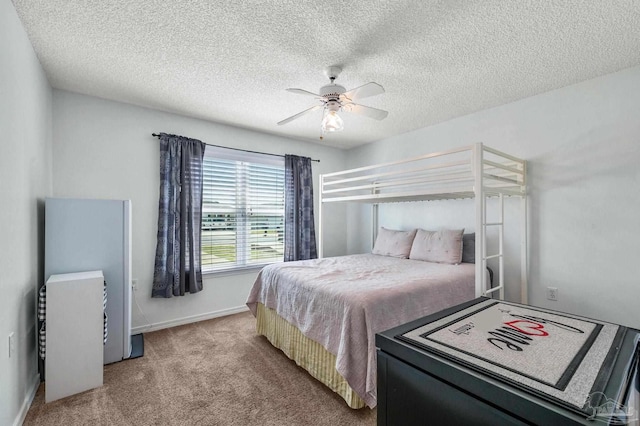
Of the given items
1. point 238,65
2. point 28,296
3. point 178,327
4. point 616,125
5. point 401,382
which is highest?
point 238,65

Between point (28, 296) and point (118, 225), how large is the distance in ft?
2.36

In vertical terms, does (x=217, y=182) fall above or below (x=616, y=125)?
below

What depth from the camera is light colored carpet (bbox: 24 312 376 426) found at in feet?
5.83

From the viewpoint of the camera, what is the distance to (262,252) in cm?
405

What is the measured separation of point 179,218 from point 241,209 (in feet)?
Result: 2.70

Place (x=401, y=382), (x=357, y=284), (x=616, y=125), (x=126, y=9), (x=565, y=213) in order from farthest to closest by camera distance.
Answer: (x=565, y=213) < (x=616, y=125) < (x=357, y=284) < (x=126, y=9) < (x=401, y=382)

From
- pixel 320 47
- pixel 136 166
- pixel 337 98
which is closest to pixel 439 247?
pixel 337 98

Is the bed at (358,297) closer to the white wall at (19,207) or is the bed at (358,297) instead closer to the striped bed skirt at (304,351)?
the striped bed skirt at (304,351)

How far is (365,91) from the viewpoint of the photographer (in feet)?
6.83

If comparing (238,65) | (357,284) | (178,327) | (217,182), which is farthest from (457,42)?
(178,327)

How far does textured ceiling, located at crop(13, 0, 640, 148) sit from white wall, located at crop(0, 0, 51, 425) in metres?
0.24

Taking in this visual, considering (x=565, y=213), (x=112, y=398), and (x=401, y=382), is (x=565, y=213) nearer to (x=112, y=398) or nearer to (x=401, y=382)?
(x=401, y=382)

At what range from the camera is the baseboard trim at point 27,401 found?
1.70 m

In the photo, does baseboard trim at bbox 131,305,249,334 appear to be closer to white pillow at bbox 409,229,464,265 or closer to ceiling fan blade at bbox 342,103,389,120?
white pillow at bbox 409,229,464,265
